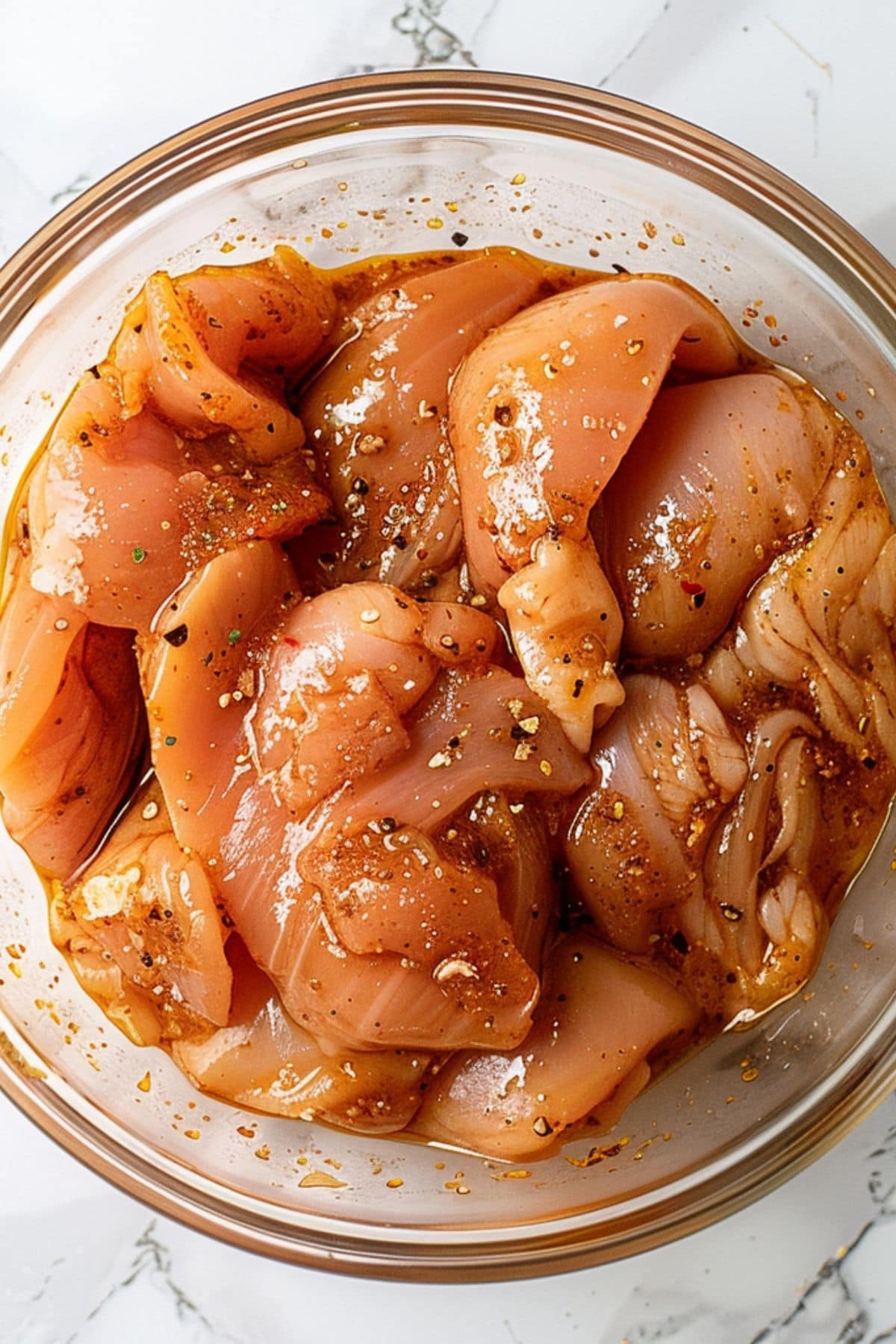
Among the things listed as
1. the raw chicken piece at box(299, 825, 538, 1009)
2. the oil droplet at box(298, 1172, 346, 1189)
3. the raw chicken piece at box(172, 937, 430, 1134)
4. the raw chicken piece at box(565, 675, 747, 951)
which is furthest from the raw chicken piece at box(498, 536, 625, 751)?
the oil droplet at box(298, 1172, 346, 1189)

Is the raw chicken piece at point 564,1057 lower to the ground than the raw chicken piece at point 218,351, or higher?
lower

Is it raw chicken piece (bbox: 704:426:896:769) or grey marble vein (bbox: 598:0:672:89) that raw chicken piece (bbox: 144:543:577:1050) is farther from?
grey marble vein (bbox: 598:0:672:89)

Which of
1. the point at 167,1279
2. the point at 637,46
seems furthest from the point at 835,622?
the point at 167,1279

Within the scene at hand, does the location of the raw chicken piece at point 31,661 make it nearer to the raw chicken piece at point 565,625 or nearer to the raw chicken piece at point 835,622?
the raw chicken piece at point 565,625

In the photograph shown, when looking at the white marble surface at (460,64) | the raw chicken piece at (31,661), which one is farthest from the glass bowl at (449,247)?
the raw chicken piece at (31,661)

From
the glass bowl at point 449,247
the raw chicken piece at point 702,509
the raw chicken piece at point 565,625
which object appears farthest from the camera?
the glass bowl at point 449,247

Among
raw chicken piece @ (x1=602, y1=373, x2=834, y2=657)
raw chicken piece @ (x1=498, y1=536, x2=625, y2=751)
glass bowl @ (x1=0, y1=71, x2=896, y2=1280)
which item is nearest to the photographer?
raw chicken piece @ (x1=498, y1=536, x2=625, y2=751)

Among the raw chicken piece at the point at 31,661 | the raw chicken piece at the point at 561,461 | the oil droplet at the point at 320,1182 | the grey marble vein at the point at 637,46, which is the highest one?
the grey marble vein at the point at 637,46

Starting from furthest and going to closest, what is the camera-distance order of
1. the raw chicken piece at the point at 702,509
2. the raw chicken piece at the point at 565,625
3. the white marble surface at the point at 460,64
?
the white marble surface at the point at 460,64, the raw chicken piece at the point at 702,509, the raw chicken piece at the point at 565,625

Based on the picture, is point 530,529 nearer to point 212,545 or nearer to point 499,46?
point 212,545
